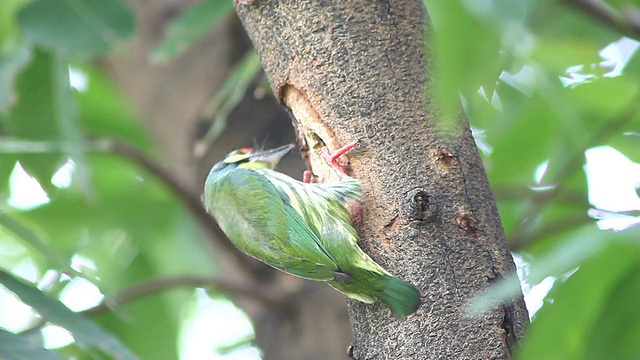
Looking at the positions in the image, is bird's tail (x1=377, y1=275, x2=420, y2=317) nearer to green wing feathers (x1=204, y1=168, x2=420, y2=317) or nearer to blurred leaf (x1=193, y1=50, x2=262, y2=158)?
green wing feathers (x1=204, y1=168, x2=420, y2=317)

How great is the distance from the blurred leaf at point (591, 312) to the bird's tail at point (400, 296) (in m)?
0.52

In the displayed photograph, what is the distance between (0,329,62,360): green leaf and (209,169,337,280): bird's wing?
70 cm

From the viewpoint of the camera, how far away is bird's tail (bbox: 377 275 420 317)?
196 centimetres

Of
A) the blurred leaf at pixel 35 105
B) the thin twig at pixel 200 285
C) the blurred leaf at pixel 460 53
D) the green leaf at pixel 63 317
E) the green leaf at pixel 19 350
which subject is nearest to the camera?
the blurred leaf at pixel 460 53

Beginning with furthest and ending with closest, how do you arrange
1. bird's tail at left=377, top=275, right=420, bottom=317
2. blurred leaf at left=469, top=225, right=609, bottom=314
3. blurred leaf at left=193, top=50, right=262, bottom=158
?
blurred leaf at left=193, top=50, right=262, bottom=158
bird's tail at left=377, top=275, right=420, bottom=317
blurred leaf at left=469, top=225, right=609, bottom=314

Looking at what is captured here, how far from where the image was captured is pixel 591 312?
1.47m

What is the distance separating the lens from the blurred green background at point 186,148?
147 centimetres

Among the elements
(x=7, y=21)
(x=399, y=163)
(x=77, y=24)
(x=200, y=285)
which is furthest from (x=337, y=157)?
(x=7, y=21)

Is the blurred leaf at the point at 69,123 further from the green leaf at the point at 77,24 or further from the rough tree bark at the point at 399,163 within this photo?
the rough tree bark at the point at 399,163

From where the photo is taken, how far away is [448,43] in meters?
Answer: 1.25

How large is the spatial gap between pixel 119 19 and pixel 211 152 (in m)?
1.09

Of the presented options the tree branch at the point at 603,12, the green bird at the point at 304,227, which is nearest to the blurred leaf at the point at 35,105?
the green bird at the point at 304,227

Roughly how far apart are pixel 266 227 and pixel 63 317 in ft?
2.20

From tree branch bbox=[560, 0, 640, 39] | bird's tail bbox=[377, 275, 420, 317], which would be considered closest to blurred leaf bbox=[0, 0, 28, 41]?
tree branch bbox=[560, 0, 640, 39]
